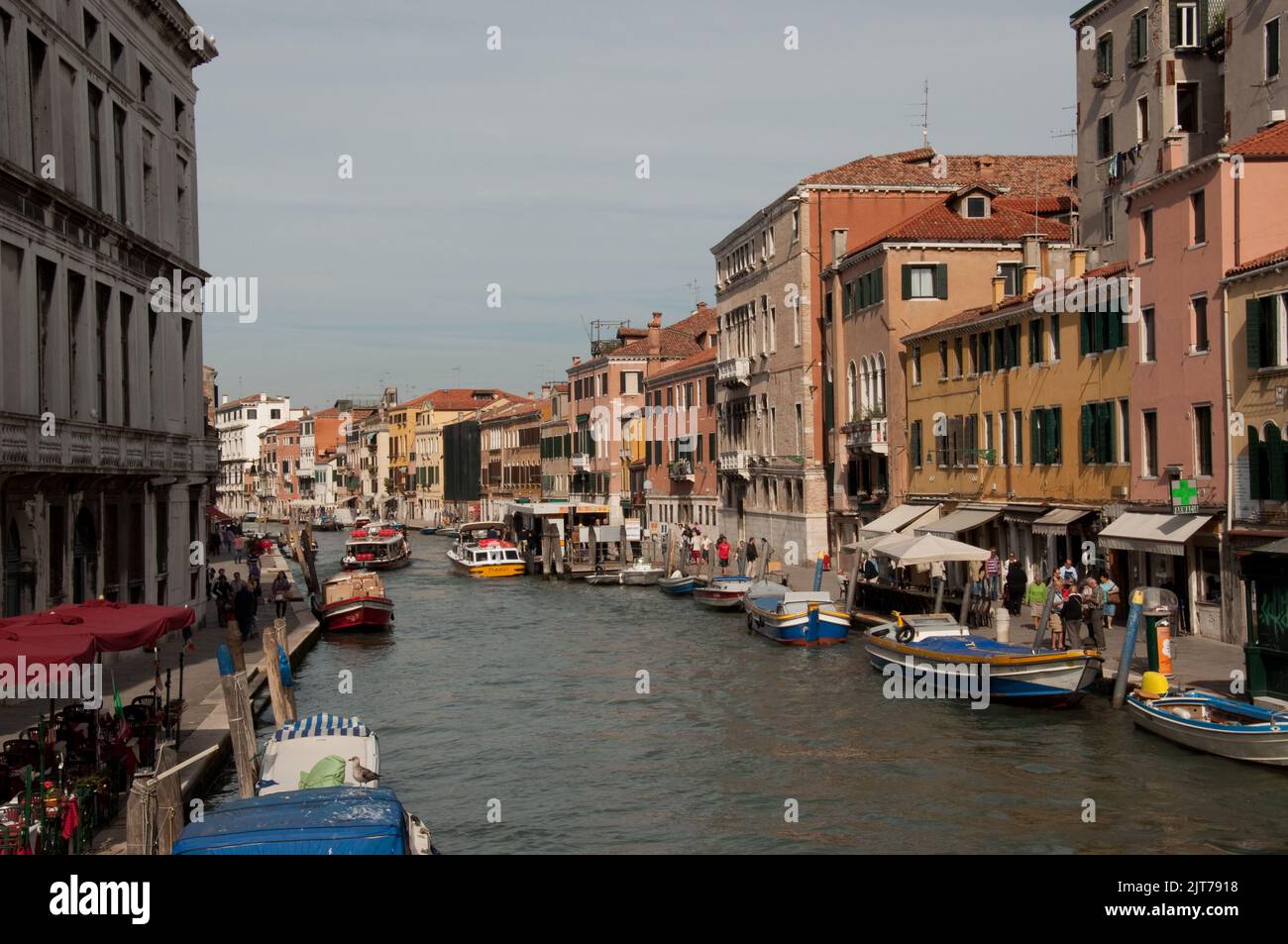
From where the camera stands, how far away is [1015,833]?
558 inches

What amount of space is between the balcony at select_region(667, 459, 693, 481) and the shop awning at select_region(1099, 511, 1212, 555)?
35313 millimetres

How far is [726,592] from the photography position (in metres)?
38.6

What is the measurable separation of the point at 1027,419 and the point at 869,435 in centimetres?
961

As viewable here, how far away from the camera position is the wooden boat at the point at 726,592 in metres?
38.4

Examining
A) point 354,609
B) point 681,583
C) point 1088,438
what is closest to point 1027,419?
point 1088,438

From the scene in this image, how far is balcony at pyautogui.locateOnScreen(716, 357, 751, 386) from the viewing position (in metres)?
52.4

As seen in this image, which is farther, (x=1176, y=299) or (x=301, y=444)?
(x=301, y=444)

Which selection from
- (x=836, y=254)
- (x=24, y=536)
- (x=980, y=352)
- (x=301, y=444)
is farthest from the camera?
(x=301, y=444)

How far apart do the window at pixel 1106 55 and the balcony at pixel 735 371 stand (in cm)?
1800

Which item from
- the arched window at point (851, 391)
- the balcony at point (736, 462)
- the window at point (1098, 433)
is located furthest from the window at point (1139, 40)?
the balcony at point (736, 462)

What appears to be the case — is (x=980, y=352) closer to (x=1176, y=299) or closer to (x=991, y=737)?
(x=1176, y=299)

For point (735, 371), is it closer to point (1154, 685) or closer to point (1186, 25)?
point (1186, 25)
